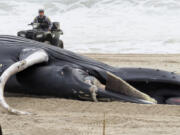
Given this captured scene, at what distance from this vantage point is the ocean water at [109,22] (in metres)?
19.6

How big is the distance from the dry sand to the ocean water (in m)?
12.8

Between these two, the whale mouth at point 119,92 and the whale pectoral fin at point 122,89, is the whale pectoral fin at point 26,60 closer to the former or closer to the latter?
the whale mouth at point 119,92

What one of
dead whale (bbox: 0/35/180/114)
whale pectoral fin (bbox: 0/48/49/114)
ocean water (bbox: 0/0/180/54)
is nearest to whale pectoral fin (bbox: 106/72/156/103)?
dead whale (bbox: 0/35/180/114)

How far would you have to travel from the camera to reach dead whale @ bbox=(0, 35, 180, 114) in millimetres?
4762

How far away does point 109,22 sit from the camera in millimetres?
28266

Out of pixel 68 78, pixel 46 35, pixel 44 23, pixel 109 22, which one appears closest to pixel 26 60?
pixel 68 78

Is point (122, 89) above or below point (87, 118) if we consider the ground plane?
above

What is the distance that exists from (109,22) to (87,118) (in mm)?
24535

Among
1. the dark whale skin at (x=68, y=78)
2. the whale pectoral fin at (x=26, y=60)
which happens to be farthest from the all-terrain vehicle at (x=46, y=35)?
the whale pectoral fin at (x=26, y=60)

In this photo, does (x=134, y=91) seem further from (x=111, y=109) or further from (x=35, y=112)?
(x=35, y=112)

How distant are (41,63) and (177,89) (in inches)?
69.6

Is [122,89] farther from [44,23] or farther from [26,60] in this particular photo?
[44,23]

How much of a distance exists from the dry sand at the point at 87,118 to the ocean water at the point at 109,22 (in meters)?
12.8

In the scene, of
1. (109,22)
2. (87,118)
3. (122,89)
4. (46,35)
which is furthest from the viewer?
(109,22)
